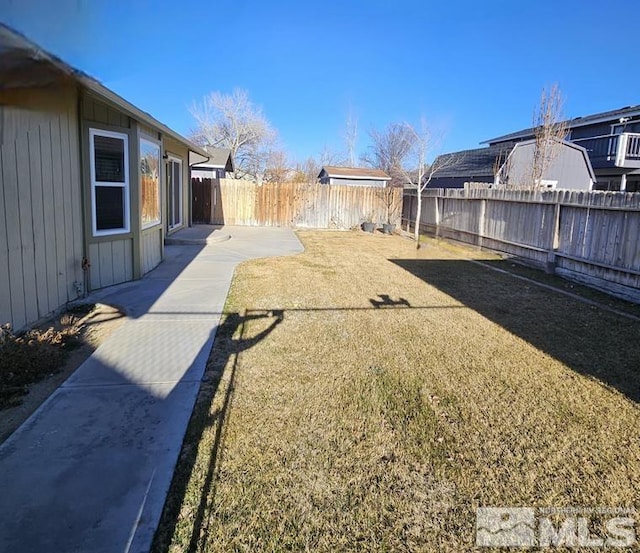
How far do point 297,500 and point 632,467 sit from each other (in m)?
2.03

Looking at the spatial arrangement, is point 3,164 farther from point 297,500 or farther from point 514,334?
point 514,334

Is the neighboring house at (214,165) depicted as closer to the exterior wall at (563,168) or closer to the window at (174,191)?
the window at (174,191)

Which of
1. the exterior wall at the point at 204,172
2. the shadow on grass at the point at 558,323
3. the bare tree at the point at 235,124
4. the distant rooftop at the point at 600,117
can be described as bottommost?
the shadow on grass at the point at 558,323

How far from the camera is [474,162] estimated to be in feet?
80.0

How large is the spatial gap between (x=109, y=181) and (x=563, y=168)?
60.8ft

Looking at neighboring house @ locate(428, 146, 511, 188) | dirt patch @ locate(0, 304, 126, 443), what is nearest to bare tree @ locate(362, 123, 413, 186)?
neighboring house @ locate(428, 146, 511, 188)

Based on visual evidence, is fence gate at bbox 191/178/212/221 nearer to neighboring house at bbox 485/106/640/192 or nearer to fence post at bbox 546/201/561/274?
fence post at bbox 546/201/561/274

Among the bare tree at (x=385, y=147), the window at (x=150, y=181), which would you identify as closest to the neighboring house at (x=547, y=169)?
the window at (x=150, y=181)

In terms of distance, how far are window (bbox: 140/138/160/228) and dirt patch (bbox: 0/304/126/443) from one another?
8.89ft

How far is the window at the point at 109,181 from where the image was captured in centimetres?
637

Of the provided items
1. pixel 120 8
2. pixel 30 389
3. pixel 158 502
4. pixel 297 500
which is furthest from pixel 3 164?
pixel 297 500

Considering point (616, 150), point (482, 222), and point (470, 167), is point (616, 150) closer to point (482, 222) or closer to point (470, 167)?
point (470, 167)

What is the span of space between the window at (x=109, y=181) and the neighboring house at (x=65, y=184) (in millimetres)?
15

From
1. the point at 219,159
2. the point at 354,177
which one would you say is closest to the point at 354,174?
the point at 354,177
